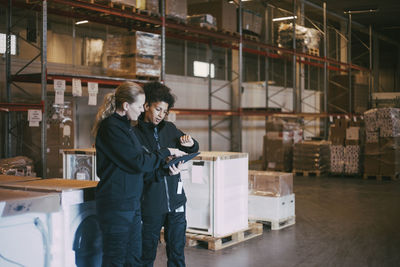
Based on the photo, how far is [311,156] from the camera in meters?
14.1

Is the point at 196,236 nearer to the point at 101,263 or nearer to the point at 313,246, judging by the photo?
the point at 313,246

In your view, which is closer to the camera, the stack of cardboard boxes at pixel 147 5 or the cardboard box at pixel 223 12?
the stack of cardboard boxes at pixel 147 5

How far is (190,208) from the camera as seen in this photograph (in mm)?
6039

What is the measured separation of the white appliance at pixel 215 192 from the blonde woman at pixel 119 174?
2.55m

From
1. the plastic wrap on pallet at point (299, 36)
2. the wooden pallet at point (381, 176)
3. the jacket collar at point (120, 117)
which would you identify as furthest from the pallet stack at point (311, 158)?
the jacket collar at point (120, 117)

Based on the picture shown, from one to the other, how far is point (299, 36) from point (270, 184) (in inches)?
380

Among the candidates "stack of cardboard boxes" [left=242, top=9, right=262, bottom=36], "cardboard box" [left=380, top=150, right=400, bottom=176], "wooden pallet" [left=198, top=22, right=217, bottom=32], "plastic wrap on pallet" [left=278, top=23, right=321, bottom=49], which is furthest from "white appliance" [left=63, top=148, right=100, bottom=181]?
"plastic wrap on pallet" [left=278, top=23, right=321, bottom=49]

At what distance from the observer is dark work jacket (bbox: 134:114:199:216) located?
3650mm

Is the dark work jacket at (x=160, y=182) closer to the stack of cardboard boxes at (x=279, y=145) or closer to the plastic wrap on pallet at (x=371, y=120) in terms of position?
the plastic wrap on pallet at (x=371, y=120)

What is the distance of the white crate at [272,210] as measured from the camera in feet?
23.4

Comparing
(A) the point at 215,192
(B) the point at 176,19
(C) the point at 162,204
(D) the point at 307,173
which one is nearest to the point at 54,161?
(B) the point at 176,19

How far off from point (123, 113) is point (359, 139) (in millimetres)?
11432

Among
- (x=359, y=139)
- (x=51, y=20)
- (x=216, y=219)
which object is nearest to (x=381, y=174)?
(x=359, y=139)

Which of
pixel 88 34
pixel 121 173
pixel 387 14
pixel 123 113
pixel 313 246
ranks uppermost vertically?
pixel 387 14
